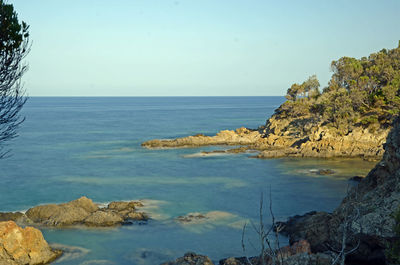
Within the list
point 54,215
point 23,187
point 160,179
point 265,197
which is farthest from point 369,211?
point 23,187

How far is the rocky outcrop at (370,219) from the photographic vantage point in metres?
14.7

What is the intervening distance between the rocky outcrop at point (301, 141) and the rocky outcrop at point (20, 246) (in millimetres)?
35166

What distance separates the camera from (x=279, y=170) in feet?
143

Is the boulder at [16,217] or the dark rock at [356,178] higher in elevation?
the dark rock at [356,178]

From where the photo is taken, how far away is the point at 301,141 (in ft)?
184

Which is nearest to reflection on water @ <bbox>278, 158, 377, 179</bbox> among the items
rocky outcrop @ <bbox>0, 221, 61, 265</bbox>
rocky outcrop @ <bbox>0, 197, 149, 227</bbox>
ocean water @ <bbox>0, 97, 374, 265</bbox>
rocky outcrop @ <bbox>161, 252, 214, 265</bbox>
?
ocean water @ <bbox>0, 97, 374, 265</bbox>

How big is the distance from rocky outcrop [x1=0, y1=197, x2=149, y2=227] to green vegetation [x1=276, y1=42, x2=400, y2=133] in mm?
35089

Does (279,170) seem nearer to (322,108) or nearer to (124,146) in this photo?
(322,108)

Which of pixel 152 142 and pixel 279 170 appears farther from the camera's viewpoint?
pixel 152 142

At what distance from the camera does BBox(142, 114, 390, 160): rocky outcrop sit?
162 ft

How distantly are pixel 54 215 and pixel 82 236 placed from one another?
12.1 feet

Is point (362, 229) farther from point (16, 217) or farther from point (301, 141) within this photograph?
point (301, 141)

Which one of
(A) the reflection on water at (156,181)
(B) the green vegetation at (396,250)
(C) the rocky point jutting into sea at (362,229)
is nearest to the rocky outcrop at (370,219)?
(C) the rocky point jutting into sea at (362,229)

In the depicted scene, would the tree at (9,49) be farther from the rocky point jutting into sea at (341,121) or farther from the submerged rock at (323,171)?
the rocky point jutting into sea at (341,121)
